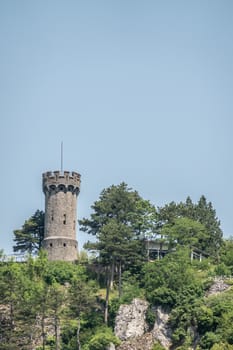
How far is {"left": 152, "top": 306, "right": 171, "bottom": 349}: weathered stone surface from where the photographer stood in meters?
77.6

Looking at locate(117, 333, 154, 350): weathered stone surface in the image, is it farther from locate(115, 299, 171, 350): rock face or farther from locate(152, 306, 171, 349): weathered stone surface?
locate(152, 306, 171, 349): weathered stone surface

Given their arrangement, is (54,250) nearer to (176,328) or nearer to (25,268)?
(25,268)

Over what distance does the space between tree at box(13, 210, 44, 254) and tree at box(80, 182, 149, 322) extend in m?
7.95

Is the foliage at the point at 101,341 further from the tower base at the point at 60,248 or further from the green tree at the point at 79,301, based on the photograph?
the tower base at the point at 60,248

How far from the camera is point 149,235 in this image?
3632 inches

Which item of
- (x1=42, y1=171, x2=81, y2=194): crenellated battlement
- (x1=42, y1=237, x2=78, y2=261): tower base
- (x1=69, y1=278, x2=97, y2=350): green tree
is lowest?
(x1=69, y1=278, x2=97, y2=350): green tree

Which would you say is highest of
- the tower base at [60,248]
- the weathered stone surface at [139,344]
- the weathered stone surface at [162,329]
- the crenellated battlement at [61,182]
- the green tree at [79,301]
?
the crenellated battlement at [61,182]

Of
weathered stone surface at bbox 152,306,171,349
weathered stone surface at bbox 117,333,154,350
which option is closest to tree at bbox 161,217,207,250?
weathered stone surface at bbox 152,306,171,349

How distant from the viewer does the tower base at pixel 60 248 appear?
9444cm

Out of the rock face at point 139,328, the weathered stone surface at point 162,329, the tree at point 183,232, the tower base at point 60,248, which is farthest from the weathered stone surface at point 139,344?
the tower base at point 60,248

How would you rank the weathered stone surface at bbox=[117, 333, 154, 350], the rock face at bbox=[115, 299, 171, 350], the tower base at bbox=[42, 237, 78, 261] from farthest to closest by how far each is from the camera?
the tower base at bbox=[42, 237, 78, 261] < the rock face at bbox=[115, 299, 171, 350] < the weathered stone surface at bbox=[117, 333, 154, 350]

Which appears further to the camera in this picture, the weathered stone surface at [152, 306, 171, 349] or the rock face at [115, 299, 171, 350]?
the rock face at [115, 299, 171, 350]

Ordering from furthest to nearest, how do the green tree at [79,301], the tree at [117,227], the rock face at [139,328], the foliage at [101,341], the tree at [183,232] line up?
1. the tree at [183,232]
2. the tree at [117,227]
3. the green tree at [79,301]
4. the rock face at [139,328]
5. the foliage at [101,341]

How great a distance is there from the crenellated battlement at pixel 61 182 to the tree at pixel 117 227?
5.19 metres
